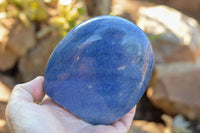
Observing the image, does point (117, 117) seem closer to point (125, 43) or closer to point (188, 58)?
point (125, 43)

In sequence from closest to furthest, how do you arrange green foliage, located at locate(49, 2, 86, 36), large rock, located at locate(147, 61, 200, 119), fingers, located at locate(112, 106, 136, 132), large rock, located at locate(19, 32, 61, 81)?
fingers, located at locate(112, 106, 136, 132) → green foliage, located at locate(49, 2, 86, 36) → large rock, located at locate(147, 61, 200, 119) → large rock, located at locate(19, 32, 61, 81)

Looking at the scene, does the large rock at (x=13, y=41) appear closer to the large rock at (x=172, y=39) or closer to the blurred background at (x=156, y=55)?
the blurred background at (x=156, y=55)

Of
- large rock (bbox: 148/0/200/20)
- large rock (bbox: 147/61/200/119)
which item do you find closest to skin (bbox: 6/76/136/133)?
large rock (bbox: 147/61/200/119)

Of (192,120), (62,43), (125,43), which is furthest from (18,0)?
(192,120)

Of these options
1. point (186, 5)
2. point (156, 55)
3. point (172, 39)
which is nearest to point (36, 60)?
point (156, 55)

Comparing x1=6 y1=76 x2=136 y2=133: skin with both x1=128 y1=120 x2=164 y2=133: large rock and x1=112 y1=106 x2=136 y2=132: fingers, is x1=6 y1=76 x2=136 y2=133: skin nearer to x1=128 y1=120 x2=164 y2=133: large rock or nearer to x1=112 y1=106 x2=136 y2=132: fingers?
x1=112 y1=106 x2=136 y2=132: fingers

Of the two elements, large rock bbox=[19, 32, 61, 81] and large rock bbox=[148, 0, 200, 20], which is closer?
large rock bbox=[19, 32, 61, 81]

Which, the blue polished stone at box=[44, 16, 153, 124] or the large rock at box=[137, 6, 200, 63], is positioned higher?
the blue polished stone at box=[44, 16, 153, 124]

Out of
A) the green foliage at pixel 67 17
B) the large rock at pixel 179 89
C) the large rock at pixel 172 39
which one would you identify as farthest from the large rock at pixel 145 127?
the green foliage at pixel 67 17
